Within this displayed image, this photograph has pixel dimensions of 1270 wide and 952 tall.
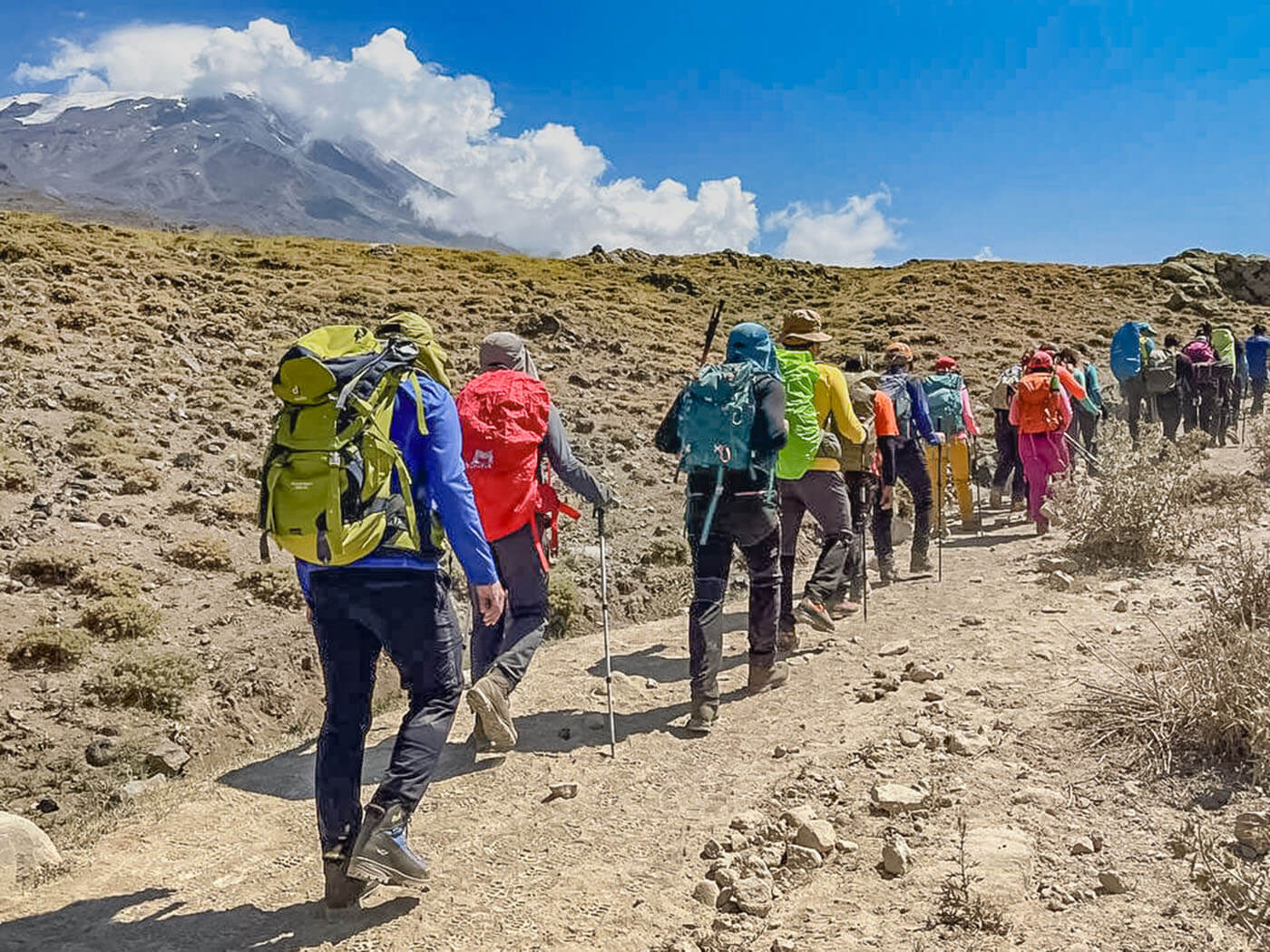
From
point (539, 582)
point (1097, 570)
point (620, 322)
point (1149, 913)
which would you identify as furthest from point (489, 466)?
point (620, 322)

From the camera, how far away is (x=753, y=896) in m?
3.44

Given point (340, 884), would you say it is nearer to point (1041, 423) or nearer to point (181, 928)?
point (181, 928)

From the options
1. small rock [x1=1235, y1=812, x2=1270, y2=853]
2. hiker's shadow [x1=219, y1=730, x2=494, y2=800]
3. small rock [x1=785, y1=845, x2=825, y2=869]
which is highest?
small rock [x1=1235, y1=812, x2=1270, y2=853]

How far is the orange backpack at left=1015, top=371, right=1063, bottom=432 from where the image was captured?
966 centimetres

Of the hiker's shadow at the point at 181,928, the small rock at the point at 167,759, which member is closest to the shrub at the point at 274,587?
the small rock at the point at 167,759

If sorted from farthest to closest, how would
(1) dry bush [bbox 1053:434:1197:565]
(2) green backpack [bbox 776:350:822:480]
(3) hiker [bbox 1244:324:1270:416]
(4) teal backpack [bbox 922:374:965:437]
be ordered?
(3) hiker [bbox 1244:324:1270:416], (4) teal backpack [bbox 922:374:965:437], (1) dry bush [bbox 1053:434:1197:565], (2) green backpack [bbox 776:350:822:480]

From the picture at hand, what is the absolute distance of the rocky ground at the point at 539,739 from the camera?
136 inches

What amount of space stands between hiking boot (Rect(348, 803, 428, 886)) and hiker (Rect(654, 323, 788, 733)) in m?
2.16

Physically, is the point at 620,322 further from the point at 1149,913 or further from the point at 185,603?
the point at 1149,913

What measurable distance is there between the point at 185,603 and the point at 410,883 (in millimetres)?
7315

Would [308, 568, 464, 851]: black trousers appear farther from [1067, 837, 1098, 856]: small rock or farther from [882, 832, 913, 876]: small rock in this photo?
[1067, 837, 1098, 856]: small rock

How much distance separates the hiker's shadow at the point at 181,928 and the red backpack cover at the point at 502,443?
1.93m

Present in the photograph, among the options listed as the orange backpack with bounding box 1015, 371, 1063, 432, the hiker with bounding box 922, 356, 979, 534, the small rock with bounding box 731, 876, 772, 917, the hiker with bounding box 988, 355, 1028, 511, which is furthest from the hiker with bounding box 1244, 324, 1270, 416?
the small rock with bounding box 731, 876, 772, 917

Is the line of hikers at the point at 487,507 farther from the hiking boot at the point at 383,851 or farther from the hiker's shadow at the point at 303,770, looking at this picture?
the hiker's shadow at the point at 303,770
